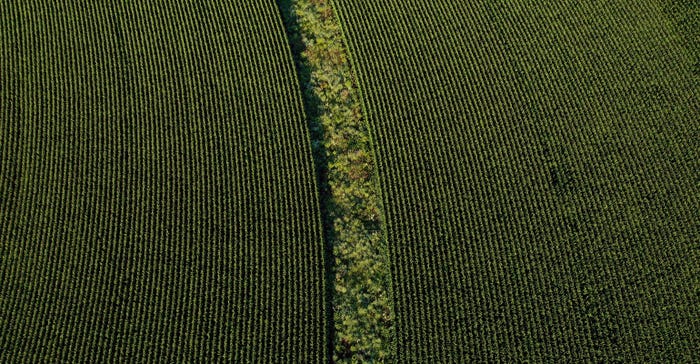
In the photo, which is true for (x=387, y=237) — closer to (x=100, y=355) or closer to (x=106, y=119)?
(x=100, y=355)

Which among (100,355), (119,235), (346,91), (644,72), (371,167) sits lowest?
(100,355)

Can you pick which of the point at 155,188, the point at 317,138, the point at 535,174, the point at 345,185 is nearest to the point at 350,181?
the point at 345,185

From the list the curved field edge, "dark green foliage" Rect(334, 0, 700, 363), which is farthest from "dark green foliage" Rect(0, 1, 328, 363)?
"dark green foliage" Rect(334, 0, 700, 363)

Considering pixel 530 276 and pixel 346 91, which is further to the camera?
pixel 346 91

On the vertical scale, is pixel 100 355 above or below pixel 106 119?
below

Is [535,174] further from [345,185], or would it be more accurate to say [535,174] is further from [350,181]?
[345,185]

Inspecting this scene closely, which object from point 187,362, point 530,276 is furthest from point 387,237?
point 187,362
